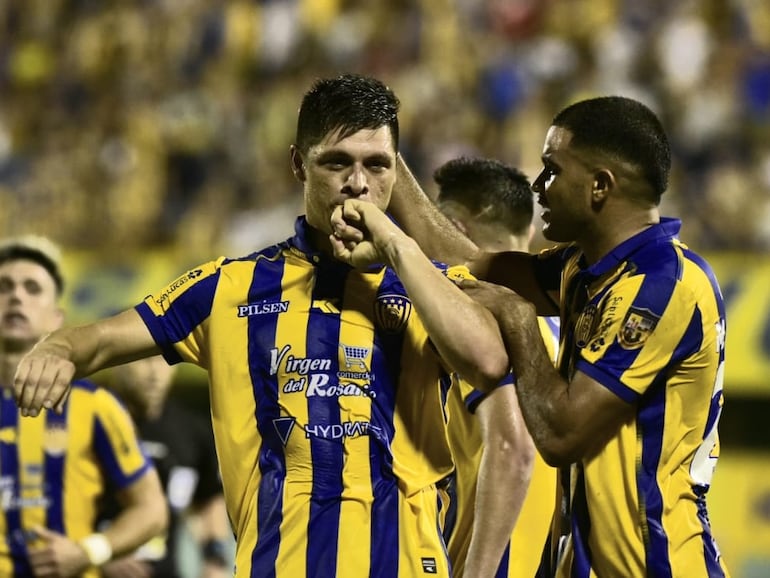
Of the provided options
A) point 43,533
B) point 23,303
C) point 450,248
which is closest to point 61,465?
point 43,533

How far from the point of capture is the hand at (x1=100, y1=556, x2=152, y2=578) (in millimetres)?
6957

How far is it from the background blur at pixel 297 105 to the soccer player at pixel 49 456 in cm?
482

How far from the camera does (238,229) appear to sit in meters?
12.2

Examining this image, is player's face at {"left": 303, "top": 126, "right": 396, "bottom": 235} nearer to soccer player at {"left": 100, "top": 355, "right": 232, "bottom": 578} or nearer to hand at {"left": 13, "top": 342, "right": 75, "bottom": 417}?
hand at {"left": 13, "top": 342, "right": 75, "bottom": 417}

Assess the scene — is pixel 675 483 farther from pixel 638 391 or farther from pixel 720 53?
pixel 720 53

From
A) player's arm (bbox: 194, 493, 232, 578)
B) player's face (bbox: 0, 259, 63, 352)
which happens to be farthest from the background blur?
player's face (bbox: 0, 259, 63, 352)

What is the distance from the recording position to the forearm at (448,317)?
11.4 feet

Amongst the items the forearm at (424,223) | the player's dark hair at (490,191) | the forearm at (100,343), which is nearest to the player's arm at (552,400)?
the forearm at (424,223)

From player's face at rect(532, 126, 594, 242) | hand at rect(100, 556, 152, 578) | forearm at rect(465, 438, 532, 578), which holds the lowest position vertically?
forearm at rect(465, 438, 532, 578)

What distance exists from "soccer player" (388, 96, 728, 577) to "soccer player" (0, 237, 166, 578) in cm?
301

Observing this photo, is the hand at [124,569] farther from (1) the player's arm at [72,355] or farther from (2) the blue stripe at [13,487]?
(1) the player's arm at [72,355]

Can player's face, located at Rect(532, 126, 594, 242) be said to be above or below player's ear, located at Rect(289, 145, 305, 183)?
below

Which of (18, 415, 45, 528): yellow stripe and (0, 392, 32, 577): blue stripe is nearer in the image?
(0, 392, 32, 577): blue stripe

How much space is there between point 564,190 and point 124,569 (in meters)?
3.91
